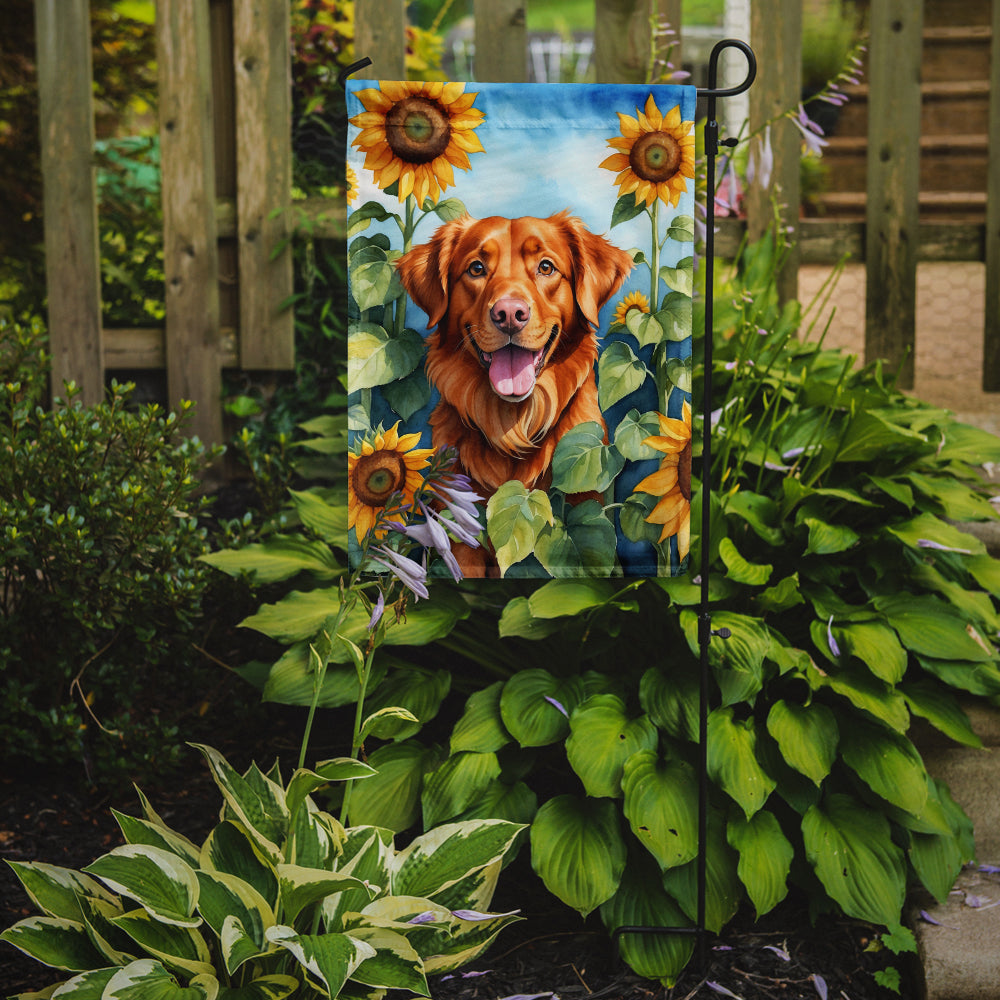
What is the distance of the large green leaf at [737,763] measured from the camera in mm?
1825

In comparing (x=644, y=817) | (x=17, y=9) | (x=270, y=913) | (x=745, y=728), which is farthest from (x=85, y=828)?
(x=17, y=9)

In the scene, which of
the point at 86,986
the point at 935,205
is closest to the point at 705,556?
the point at 86,986

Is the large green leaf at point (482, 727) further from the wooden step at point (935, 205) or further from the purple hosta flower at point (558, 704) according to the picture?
the wooden step at point (935, 205)

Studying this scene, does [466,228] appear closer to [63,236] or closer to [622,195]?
[622,195]

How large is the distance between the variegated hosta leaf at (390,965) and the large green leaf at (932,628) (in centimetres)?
117

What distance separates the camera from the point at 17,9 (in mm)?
3967

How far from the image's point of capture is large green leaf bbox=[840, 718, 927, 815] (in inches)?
73.2

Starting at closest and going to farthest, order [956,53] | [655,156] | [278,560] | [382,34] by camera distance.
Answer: [655,156] → [278,560] → [382,34] → [956,53]

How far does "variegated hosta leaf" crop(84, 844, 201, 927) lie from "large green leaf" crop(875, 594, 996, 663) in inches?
56.5

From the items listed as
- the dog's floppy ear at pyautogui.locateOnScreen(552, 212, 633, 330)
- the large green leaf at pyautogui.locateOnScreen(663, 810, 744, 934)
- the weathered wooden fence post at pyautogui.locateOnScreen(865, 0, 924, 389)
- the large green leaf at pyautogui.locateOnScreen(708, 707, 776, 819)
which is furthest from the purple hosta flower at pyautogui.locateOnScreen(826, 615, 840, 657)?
the weathered wooden fence post at pyautogui.locateOnScreen(865, 0, 924, 389)

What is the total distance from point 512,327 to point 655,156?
386 millimetres

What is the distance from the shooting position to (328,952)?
1.40 m

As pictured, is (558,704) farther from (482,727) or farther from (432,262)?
(432,262)

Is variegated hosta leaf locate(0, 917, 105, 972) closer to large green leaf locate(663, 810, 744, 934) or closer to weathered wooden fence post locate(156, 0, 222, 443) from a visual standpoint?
large green leaf locate(663, 810, 744, 934)
